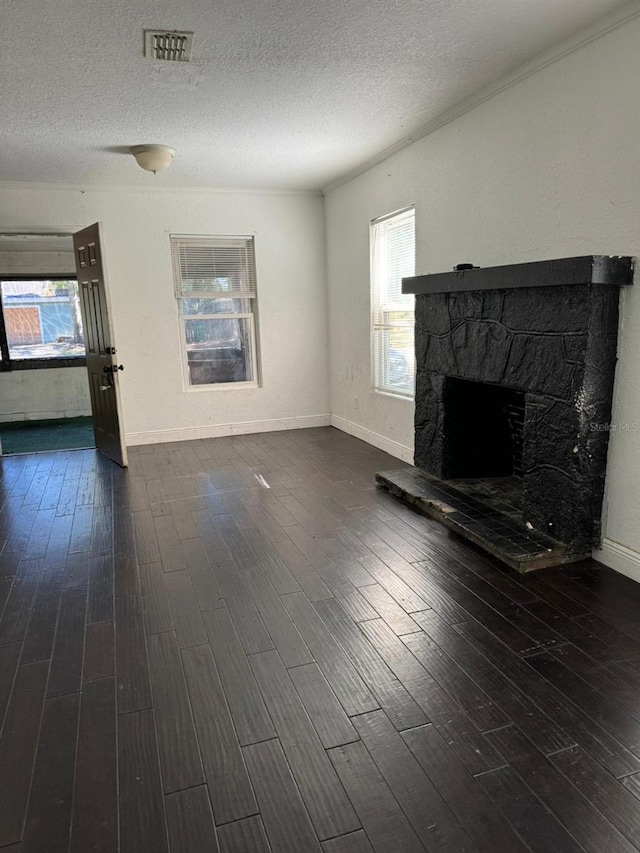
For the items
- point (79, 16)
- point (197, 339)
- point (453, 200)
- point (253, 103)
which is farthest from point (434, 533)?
point (197, 339)

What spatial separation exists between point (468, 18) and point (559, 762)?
2868 millimetres

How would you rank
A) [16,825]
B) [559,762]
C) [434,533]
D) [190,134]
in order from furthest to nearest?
[190,134], [434,533], [559,762], [16,825]

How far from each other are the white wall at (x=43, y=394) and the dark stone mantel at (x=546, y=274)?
564cm

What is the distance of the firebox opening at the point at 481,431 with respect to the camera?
3854 millimetres

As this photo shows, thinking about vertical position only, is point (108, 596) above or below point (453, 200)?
below

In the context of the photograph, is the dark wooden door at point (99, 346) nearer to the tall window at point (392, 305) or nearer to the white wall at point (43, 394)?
the white wall at point (43, 394)

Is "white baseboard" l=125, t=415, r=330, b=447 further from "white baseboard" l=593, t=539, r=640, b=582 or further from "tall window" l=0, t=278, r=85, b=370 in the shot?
"white baseboard" l=593, t=539, r=640, b=582

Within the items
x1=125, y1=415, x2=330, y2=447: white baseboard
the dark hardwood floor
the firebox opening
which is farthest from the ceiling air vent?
x1=125, y1=415, x2=330, y2=447: white baseboard

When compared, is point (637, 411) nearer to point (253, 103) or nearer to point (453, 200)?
point (453, 200)

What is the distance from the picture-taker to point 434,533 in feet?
10.8

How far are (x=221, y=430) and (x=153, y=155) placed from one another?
2.85 metres

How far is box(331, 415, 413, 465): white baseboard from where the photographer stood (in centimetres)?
481

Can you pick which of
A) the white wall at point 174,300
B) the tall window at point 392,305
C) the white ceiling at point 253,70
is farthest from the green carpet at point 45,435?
the tall window at point 392,305

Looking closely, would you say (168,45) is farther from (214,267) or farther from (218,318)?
(218,318)
